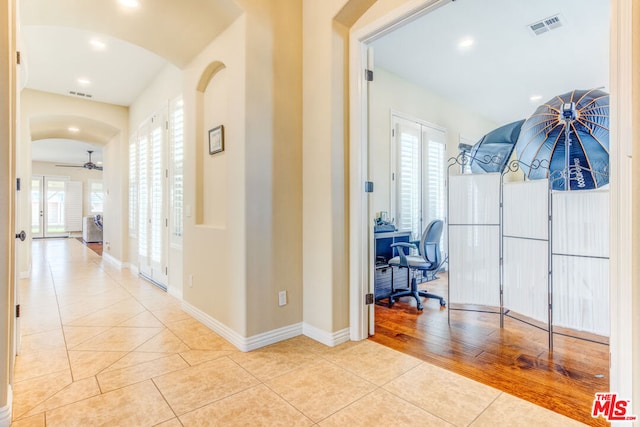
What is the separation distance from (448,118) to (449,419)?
201 inches

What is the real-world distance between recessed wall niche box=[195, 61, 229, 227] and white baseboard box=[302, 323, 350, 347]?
1180 mm

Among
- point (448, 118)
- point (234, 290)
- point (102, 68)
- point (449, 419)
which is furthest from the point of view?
point (448, 118)

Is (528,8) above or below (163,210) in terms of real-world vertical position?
above

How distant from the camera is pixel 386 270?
161 inches

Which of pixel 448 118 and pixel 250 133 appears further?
pixel 448 118

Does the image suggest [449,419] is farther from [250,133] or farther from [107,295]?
[107,295]

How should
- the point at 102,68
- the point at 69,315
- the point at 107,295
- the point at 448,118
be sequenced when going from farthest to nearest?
the point at 448,118 < the point at 102,68 < the point at 107,295 < the point at 69,315

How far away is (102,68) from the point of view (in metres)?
4.48

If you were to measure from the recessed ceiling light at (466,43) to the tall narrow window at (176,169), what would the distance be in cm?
345

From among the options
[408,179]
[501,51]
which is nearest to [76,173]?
[408,179]

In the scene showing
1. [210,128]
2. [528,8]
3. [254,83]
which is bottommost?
[210,128]

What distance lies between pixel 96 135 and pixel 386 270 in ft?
21.2

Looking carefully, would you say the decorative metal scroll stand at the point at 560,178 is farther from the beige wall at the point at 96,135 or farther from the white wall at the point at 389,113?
the beige wall at the point at 96,135

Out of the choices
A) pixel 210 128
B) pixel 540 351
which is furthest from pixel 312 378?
pixel 210 128
